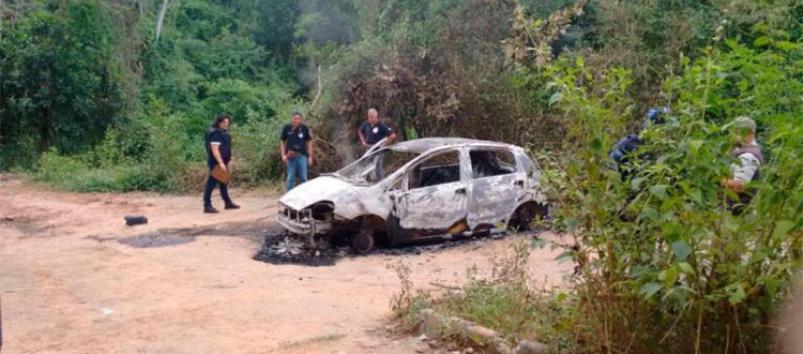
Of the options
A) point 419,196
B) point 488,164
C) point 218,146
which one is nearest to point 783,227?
point 419,196

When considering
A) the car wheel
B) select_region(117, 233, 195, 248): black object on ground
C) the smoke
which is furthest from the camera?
the smoke

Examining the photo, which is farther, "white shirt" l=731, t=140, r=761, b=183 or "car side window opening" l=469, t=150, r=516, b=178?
"car side window opening" l=469, t=150, r=516, b=178

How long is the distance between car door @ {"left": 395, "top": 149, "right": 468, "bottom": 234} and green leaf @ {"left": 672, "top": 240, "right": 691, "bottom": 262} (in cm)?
672

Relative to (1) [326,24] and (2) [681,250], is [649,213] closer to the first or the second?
(2) [681,250]

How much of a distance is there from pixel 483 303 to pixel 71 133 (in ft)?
66.2

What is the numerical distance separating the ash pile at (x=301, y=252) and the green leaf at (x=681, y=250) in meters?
6.57

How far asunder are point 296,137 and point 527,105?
5.02 m

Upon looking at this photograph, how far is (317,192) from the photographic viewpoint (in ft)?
36.5

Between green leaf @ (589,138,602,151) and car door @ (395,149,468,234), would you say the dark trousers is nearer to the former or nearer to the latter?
car door @ (395,149,468,234)

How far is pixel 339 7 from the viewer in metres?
32.8

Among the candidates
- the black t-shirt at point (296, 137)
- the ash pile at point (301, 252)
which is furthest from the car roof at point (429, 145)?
the black t-shirt at point (296, 137)

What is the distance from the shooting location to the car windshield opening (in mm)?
11602

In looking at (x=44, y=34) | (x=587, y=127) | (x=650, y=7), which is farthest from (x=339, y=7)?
(x=587, y=127)

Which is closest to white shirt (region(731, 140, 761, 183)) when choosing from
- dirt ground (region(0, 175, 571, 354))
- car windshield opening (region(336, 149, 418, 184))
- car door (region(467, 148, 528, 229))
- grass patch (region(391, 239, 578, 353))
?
grass patch (region(391, 239, 578, 353))
